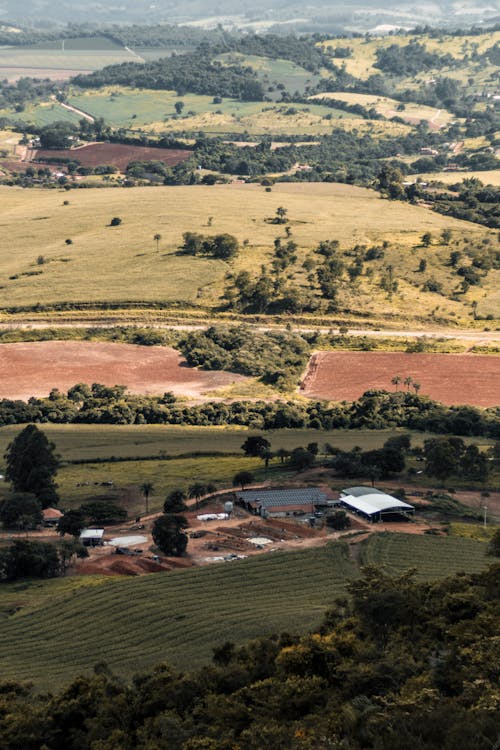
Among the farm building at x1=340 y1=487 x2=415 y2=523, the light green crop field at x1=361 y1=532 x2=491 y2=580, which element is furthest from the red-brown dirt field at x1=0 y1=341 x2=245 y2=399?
the light green crop field at x1=361 y1=532 x2=491 y2=580

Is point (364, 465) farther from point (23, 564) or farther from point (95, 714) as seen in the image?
point (95, 714)

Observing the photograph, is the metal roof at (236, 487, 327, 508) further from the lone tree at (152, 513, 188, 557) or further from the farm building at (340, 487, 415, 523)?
the lone tree at (152, 513, 188, 557)

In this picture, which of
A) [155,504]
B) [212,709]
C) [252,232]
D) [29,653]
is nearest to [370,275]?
[252,232]

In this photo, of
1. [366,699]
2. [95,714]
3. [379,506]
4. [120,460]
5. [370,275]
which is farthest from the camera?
[370,275]

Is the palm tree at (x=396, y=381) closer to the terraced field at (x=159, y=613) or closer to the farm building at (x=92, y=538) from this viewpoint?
the farm building at (x=92, y=538)

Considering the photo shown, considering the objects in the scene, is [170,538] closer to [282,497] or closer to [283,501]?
[283,501]

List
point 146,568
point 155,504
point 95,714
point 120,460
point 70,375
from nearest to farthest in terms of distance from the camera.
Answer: point 95,714
point 146,568
point 155,504
point 120,460
point 70,375

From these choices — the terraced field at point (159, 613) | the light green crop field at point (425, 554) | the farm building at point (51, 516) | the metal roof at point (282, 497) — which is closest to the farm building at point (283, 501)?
the metal roof at point (282, 497)
